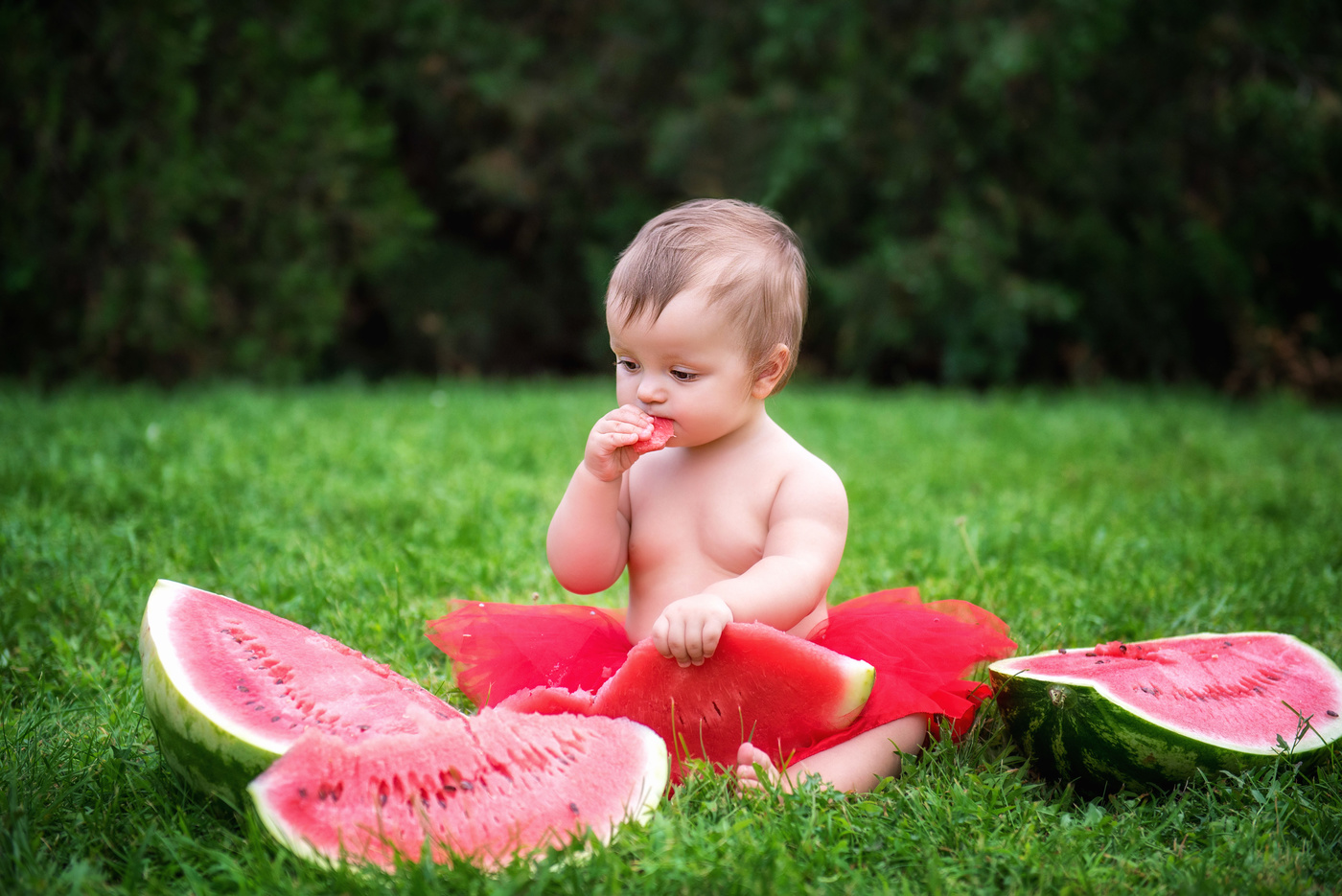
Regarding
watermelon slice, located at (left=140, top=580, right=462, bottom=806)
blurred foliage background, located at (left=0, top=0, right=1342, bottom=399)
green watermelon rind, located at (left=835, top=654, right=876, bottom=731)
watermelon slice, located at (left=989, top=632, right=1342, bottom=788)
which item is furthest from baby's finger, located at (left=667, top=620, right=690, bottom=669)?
blurred foliage background, located at (left=0, top=0, right=1342, bottom=399)

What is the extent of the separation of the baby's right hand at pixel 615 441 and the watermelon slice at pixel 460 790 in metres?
0.51

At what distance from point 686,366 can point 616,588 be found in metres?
1.36

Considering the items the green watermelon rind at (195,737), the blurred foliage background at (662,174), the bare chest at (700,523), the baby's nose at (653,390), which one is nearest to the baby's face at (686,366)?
the baby's nose at (653,390)

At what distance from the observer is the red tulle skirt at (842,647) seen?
193cm

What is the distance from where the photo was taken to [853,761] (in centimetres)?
185

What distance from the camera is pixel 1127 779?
1.84m

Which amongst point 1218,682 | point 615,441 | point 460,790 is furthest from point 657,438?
point 1218,682

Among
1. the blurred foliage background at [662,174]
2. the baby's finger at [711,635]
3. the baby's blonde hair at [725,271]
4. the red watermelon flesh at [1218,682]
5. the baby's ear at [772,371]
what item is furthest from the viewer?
the blurred foliage background at [662,174]

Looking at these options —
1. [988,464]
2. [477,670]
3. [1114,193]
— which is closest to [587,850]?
[477,670]

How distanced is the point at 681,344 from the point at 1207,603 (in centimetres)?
181

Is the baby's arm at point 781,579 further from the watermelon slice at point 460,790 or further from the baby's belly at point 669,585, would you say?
the watermelon slice at point 460,790

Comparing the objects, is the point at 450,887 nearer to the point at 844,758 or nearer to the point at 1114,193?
the point at 844,758

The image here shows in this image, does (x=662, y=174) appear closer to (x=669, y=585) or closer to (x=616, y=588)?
(x=616, y=588)

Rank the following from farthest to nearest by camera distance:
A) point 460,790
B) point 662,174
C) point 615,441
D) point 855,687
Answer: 1. point 662,174
2. point 615,441
3. point 855,687
4. point 460,790
